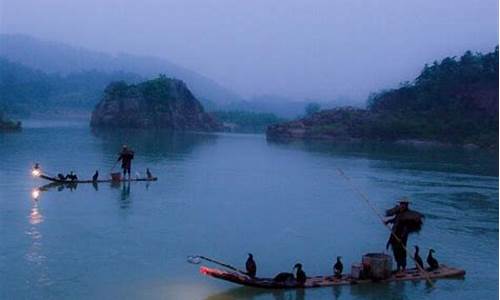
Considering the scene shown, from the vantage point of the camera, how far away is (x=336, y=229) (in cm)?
1859

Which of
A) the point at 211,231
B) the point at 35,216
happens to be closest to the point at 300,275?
the point at 211,231

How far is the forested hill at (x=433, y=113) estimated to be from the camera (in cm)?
8594

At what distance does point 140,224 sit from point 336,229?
5.69 metres

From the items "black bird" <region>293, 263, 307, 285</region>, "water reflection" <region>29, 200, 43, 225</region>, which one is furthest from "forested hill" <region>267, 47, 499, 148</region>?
"black bird" <region>293, 263, 307, 285</region>

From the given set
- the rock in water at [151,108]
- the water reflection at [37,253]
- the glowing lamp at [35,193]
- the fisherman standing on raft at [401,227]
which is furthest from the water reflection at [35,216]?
the rock in water at [151,108]

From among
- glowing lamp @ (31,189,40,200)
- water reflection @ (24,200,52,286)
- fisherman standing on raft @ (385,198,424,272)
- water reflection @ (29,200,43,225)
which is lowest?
water reflection @ (24,200,52,286)

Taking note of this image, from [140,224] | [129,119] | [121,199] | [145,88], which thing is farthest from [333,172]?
[145,88]

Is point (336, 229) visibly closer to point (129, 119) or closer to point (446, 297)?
point (446, 297)

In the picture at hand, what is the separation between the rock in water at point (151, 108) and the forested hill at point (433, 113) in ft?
81.7

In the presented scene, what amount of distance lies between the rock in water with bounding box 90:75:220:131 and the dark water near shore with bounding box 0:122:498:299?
74274 mm

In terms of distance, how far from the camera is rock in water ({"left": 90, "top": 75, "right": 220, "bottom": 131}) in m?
107

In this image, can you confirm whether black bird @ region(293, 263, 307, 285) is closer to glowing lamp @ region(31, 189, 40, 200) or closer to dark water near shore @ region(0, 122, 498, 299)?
dark water near shore @ region(0, 122, 498, 299)

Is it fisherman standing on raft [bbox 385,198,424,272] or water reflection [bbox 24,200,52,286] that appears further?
fisherman standing on raft [bbox 385,198,424,272]

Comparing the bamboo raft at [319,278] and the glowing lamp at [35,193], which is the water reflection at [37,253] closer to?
the bamboo raft at [319,278]
